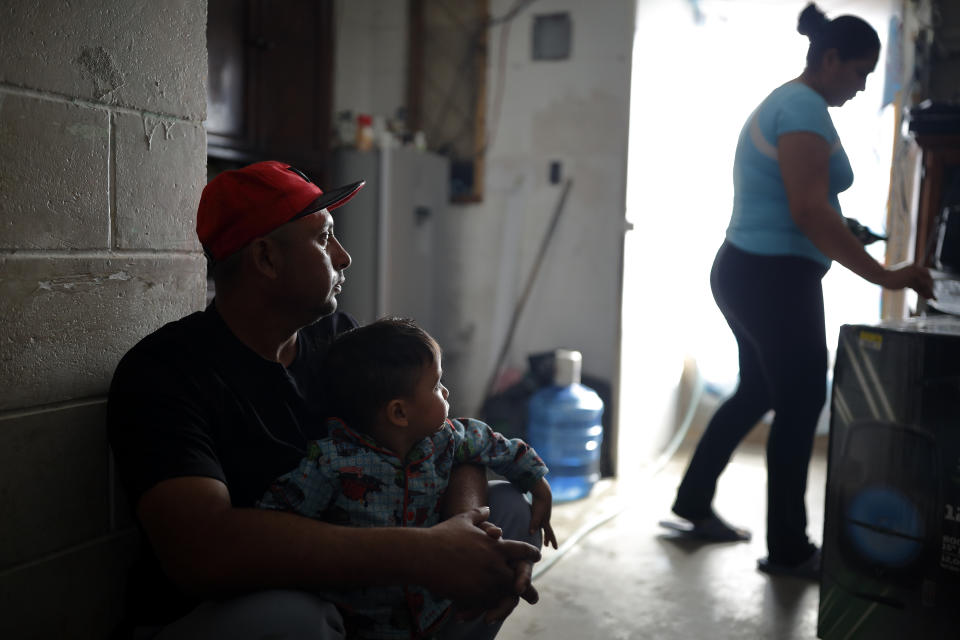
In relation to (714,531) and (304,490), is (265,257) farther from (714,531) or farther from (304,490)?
(714,531)

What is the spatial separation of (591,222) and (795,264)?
1.25 meters

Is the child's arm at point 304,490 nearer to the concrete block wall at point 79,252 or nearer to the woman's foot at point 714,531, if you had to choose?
the concrete block wall at point 79,252

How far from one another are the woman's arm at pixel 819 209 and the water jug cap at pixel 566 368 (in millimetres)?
1126

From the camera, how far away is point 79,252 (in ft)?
3.76

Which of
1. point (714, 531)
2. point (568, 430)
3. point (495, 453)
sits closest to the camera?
point (495, 453)

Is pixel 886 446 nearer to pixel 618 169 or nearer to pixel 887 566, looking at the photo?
pixel 887 566

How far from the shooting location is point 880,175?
131 inches

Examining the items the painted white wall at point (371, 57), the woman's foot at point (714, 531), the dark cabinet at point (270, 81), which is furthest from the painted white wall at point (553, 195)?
the woman's foot at point (714, 531)

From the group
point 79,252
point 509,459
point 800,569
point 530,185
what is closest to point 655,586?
point 800,569

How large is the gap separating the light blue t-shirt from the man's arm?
1355 millimetres

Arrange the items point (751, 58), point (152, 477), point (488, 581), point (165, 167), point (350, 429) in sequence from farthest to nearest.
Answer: point (751, 58) → point (165, 167) → point (350, 429) → point (488, 581) → point (152, 477)

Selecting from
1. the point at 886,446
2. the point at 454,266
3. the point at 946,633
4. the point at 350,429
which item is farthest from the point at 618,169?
the point at 350,429

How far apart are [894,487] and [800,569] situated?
0.71m

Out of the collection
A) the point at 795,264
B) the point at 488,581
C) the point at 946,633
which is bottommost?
the point at 946,633
